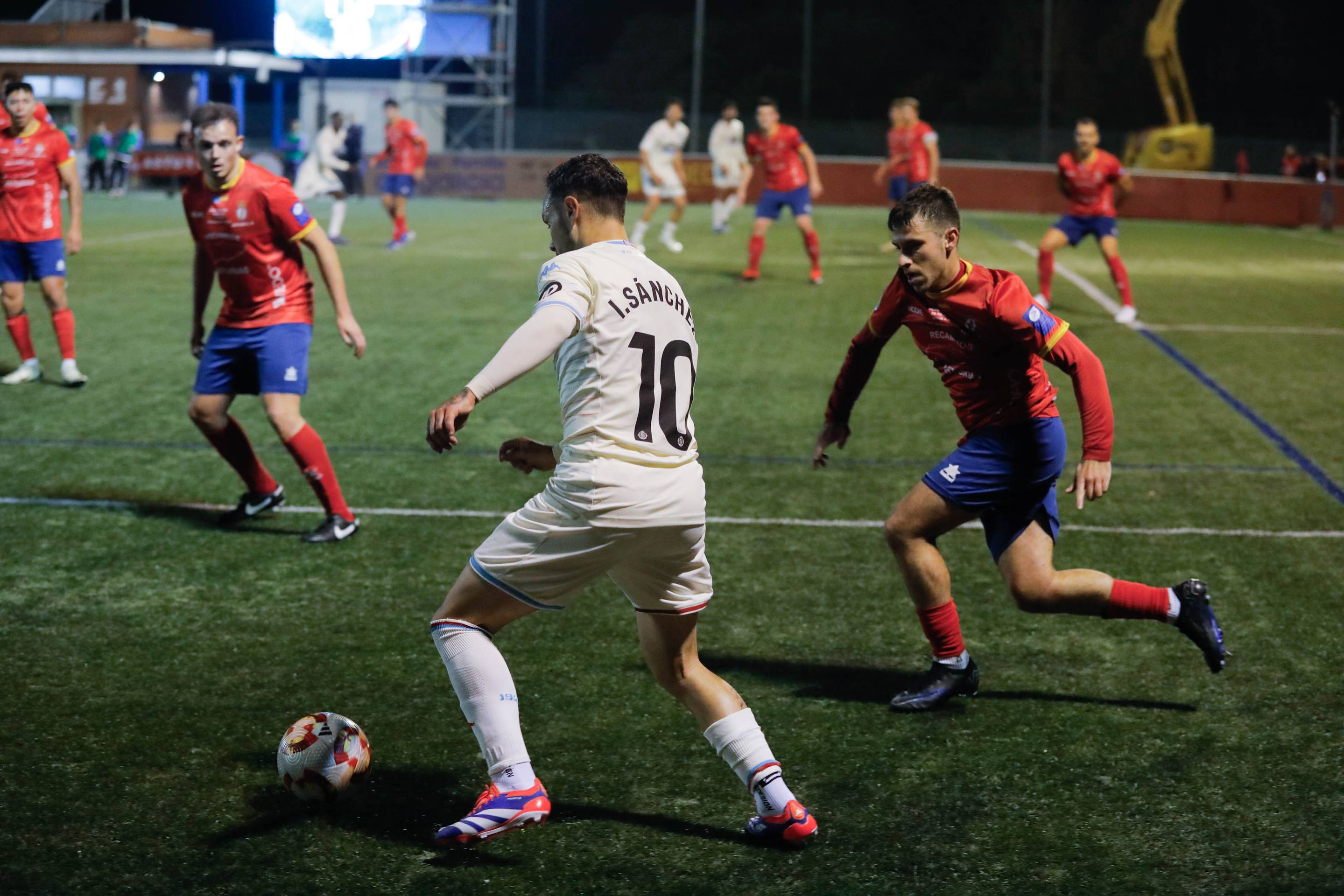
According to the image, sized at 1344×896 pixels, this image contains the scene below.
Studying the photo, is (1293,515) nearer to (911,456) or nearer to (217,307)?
(911,456)

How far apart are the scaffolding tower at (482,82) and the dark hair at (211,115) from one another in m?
30.7

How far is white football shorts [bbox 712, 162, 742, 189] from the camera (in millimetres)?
25625

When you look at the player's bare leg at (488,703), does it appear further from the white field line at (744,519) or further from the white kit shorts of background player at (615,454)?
the white field line at (744,519)

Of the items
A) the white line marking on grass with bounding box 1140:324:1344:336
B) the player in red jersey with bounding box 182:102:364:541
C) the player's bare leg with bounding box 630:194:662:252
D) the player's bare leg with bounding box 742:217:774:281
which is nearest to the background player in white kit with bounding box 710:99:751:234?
the player's bare leg with bounding box 630:194:662:252

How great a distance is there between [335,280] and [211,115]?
2.99 ft

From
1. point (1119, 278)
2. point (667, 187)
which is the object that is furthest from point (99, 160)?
point (1119, 278)

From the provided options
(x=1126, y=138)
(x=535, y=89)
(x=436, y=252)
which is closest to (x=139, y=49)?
(x=535, y=89)

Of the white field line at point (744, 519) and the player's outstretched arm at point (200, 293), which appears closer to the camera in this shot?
the player's outstretched arm at point (200, 293)

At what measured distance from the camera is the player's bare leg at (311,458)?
666cm

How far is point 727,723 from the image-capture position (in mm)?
3744

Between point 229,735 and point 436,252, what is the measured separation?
16.5 metres

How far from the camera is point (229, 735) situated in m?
4.45

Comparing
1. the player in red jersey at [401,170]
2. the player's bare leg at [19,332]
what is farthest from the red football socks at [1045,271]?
the player in red jersey at [401,170]

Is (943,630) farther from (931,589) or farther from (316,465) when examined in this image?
(316,465)
